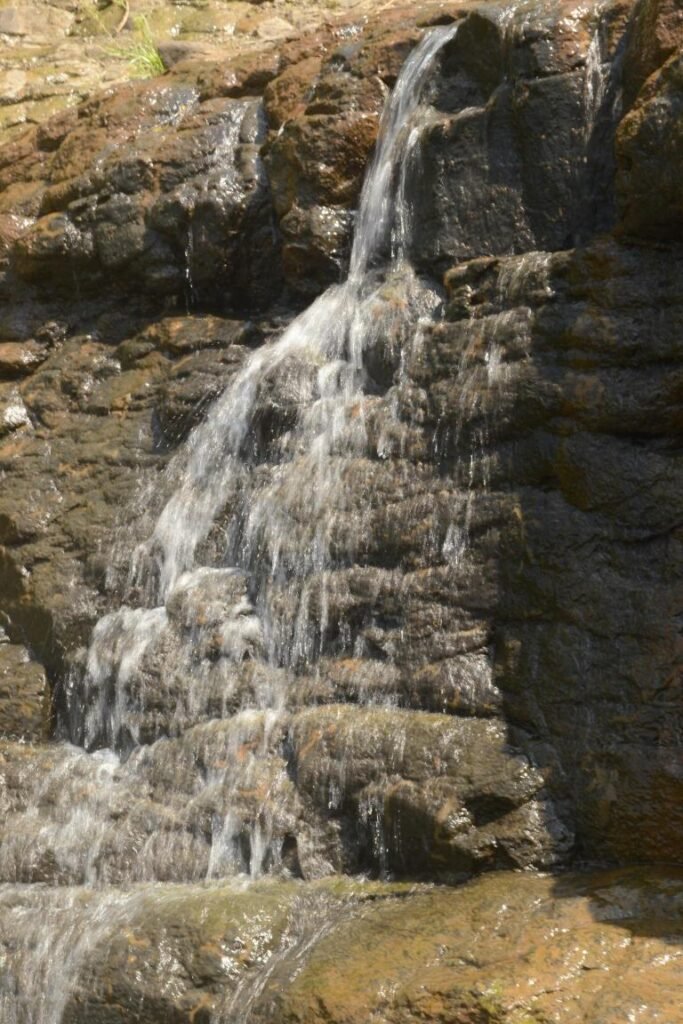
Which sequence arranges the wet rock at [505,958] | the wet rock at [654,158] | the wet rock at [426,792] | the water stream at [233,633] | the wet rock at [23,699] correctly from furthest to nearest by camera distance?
the wet rock at [23,699]
the wet rock at [654,158]
the water stream at [233,633]
the wet rock at [426,792]
the wet rock at [505,958]

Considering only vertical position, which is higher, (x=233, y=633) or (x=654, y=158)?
(x=654, y=158)

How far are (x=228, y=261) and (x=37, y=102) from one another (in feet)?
11.3

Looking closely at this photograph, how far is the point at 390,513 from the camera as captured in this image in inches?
214

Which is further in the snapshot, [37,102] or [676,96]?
[37,102]

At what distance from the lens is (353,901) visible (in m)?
4.41

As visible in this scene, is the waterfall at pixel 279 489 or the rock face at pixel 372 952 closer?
the rock face at pixel 372 952

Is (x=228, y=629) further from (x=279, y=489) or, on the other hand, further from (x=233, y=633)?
(x=279, y=489)

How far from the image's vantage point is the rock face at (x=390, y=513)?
4.52m

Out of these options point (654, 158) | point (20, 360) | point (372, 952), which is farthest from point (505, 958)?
point (20, 360)

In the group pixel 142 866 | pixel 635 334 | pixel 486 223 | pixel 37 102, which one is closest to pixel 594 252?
pixel 635 334

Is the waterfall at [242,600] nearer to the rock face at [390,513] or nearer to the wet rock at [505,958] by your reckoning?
the rock face at [390,513]

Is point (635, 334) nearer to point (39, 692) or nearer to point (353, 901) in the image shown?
point (353, 901)

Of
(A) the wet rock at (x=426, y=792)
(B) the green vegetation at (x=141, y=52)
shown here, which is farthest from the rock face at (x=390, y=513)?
(B) the green vegetation at (x=141, y=52)

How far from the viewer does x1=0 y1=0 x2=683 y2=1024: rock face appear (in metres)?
4.52
